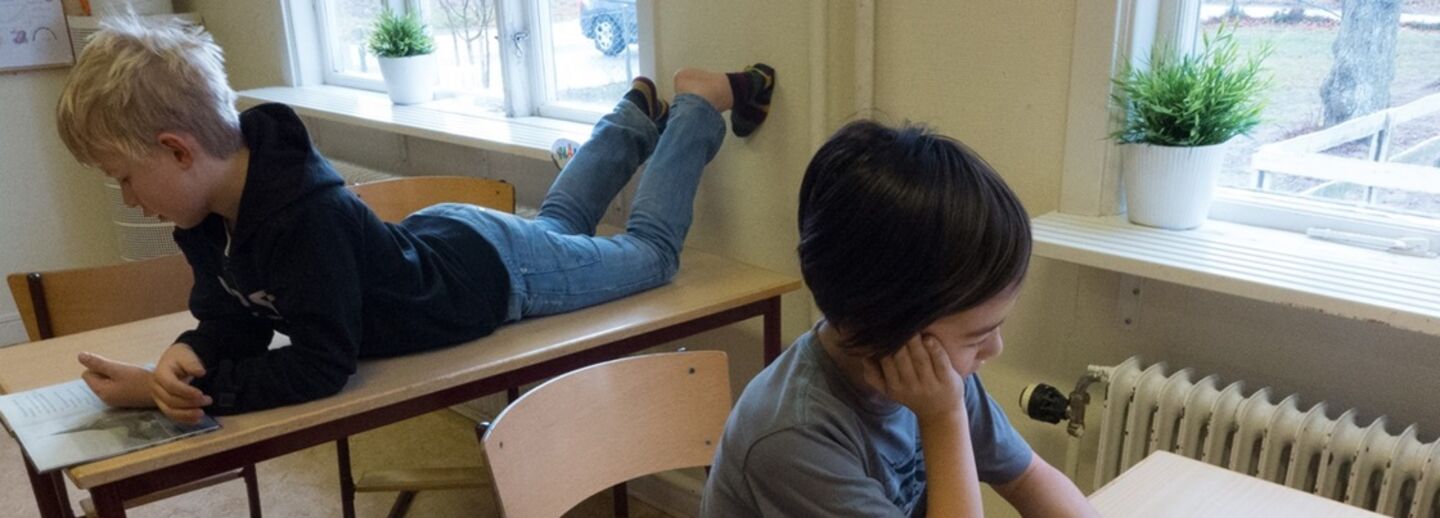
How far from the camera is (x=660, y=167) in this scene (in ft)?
6.70

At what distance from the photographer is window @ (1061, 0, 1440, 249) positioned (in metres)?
1.48

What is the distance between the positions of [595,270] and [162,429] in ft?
2.42

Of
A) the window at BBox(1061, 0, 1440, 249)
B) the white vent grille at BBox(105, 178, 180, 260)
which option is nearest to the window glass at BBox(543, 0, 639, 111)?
the window at BBox(1061, 0, 1440, 249)

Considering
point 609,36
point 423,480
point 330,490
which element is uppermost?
point 609,36

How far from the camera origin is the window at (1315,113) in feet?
4.85

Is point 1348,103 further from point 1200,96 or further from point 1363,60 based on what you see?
point 1200,96

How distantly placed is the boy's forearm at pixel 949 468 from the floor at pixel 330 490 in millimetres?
1663

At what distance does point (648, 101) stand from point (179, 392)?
43.0 inches

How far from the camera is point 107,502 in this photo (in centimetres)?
126

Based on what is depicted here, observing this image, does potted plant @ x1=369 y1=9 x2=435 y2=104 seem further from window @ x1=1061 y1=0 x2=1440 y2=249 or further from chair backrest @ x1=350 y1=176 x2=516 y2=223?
window @ x1=1061 y1=0 x2=1440 y2=249

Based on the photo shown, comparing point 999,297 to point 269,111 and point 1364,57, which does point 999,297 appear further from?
point 269,111

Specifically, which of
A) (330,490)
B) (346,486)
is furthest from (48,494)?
(330,490)

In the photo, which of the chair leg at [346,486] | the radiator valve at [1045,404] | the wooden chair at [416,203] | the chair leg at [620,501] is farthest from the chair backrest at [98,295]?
the radiator valve at [1045,404]

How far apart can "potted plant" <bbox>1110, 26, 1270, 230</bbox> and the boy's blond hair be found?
1295 mm
